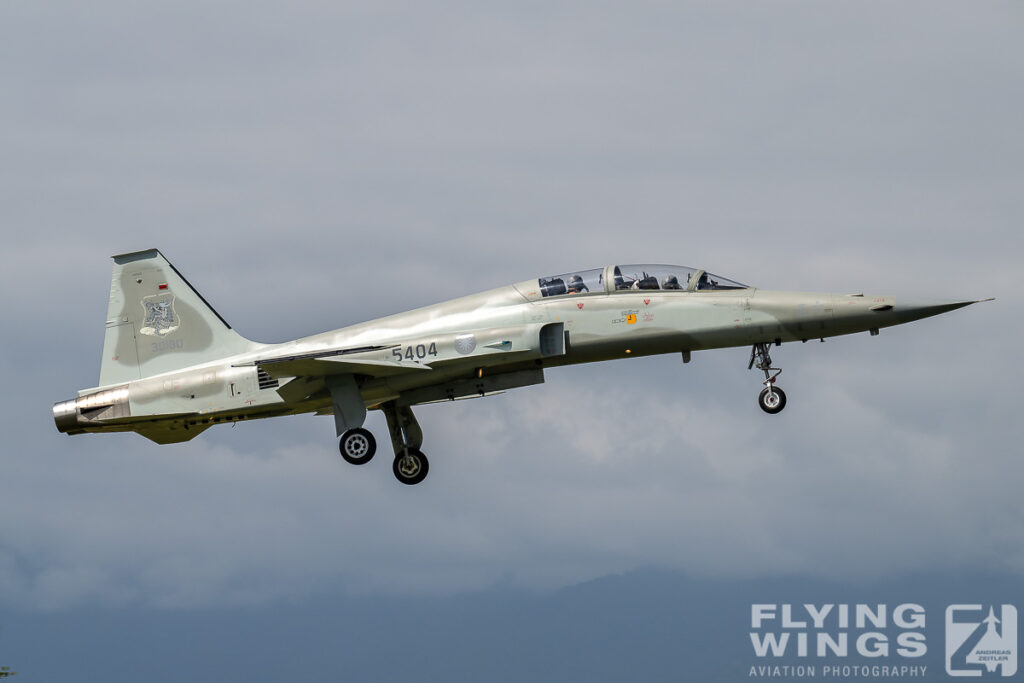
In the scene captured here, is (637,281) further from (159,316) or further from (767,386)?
(159,316)

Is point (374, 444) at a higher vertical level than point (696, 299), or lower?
lower

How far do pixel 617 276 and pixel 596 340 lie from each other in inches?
57.4

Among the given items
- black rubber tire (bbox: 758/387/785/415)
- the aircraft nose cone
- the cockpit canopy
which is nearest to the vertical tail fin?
the cockpit canopy

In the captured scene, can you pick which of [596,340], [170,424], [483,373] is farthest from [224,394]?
[596,340]

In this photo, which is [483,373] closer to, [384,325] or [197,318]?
[384,325]

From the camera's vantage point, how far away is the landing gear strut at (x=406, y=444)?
31.5 meters

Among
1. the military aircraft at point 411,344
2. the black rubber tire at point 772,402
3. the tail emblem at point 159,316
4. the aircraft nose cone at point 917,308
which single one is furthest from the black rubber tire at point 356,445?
the aircraft nose cone at point 917,308

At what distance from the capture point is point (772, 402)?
28.6 m

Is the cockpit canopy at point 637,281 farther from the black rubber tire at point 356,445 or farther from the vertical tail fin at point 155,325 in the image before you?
the vertical tail fin at point 155,325

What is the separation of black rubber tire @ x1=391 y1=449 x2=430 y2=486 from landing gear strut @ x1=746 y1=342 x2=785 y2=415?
7.67 m

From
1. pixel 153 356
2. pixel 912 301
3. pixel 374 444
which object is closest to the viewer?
pixel 912 301

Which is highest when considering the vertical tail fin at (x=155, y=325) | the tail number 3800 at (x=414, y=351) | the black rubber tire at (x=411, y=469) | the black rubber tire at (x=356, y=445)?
the vertical tail fin at (x=155, y=325)

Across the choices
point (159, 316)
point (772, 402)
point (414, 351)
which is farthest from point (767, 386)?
point (159, 316)

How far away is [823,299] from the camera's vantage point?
28.7m
